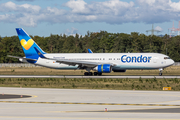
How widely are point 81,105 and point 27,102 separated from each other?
402cm

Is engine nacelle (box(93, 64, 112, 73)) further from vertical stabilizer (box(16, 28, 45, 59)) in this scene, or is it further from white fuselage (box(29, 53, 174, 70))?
vertical stabilizer (box(16, 28, 45, 59))

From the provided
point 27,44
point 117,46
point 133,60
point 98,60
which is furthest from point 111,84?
point 117,46

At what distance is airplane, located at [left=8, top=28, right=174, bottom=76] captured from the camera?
47.8 meters

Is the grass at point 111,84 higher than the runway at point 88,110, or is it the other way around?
the runway at point 88,110

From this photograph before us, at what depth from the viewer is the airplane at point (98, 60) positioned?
47781 millimetres

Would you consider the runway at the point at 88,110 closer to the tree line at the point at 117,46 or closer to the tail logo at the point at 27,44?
the tail logo at the point at 27,44

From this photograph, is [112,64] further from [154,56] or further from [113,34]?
[113,34]

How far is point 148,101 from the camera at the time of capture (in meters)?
19.4

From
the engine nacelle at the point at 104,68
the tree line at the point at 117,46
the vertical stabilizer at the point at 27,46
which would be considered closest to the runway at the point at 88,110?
the engine nacelle at the point at 104,68

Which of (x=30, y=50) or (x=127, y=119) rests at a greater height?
(x=30, y=50)

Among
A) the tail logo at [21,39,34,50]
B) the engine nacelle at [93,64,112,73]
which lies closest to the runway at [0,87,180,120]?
the engine nacelle at [93,64,112,73]

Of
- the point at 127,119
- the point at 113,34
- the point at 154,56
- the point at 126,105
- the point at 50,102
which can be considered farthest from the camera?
the point at 113,34

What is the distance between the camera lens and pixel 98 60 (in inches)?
1982

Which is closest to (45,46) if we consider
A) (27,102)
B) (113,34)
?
(113,34)
